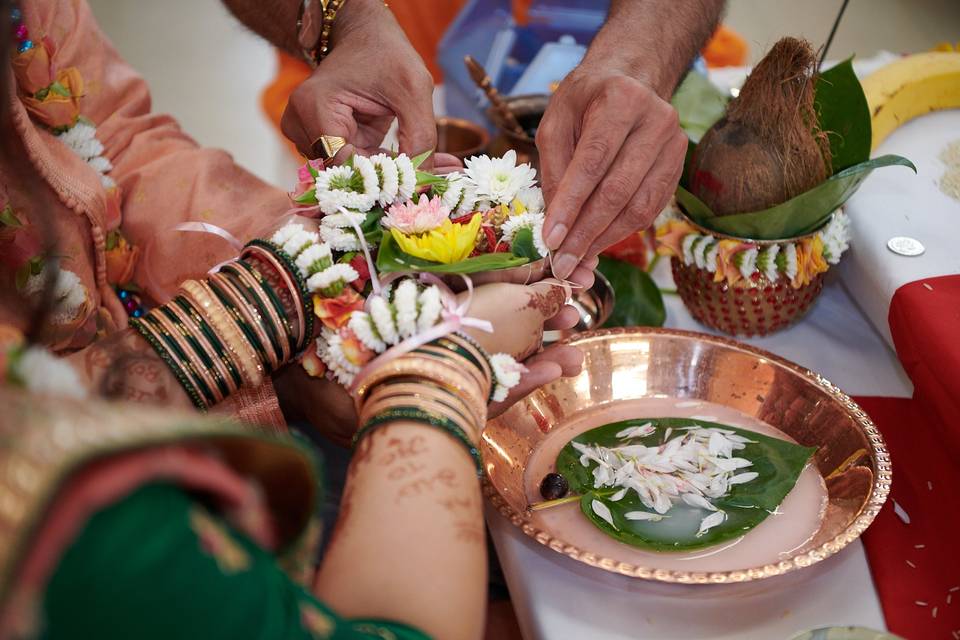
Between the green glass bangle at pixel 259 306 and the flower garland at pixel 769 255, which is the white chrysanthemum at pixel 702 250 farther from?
the green glass bangle at pixel 259 306

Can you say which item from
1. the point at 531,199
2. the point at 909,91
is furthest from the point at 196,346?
the point at 909,91

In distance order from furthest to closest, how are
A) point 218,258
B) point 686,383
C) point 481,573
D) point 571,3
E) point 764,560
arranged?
point 571,3 → point 218,258 → point 686,383 → point 764,560 → point 481,573

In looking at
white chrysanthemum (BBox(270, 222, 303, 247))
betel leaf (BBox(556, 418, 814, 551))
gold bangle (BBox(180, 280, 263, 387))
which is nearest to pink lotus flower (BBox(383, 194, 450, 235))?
white chrysanthemum (BBox(270, 222, 303, 247))

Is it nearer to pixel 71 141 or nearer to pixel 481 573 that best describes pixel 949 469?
pixel 481 573

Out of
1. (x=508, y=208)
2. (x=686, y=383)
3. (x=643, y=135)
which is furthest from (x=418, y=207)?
(x=686, y=383)

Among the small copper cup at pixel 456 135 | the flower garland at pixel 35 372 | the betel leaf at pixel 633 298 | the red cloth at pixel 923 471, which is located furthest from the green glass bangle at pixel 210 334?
the small copper cup at pixel 456 135

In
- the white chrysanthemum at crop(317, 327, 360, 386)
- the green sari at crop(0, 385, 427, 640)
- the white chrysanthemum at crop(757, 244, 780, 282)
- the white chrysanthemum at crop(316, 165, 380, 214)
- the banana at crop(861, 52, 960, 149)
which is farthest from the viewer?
the banana at crop(861, 52, 960, 149)

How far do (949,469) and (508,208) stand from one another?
64cm

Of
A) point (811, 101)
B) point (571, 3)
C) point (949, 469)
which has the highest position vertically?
point (811, 101)

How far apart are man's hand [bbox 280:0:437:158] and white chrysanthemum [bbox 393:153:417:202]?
9.1 inches

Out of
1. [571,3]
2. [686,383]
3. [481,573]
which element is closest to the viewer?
[481,573]

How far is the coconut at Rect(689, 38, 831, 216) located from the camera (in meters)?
1.14

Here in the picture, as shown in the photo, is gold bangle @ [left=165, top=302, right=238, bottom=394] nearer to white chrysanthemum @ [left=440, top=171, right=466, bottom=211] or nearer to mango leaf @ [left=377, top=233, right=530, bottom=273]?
mango leaf @ [left=377, top=233, right=530, bottom=273]

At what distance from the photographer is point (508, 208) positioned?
3.41 ft
